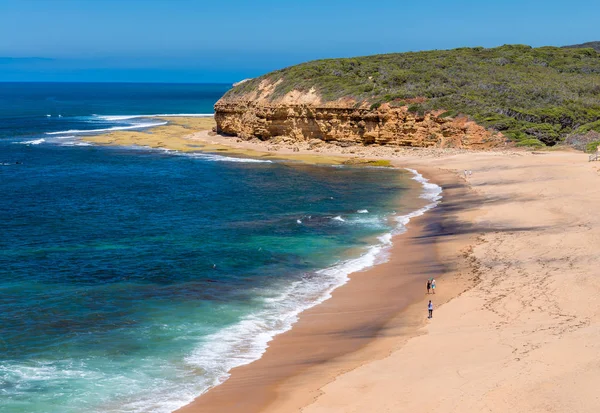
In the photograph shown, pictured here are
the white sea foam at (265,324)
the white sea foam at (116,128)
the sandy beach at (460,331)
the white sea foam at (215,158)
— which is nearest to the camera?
the sandy beach at (460,331)

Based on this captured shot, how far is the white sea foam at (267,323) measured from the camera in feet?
62.3

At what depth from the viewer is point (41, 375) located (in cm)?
1803

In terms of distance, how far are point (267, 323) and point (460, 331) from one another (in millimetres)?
6759

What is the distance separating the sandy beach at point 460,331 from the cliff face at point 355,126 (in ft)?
91.2

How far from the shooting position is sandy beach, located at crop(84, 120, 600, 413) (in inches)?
582

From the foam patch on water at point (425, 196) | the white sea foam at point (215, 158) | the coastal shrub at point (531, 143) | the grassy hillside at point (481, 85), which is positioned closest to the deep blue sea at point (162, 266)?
the foam patch on water at point (425, 196)

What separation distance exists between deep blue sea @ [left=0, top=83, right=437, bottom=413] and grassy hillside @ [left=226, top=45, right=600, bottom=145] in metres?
14.6

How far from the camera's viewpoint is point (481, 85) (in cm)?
7588

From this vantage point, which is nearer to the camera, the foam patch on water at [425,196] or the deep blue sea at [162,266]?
the deep blue sea at [162,266]

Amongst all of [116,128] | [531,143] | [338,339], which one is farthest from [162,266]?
[116,128]

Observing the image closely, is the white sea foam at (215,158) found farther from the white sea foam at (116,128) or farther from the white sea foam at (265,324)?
the white sea foam at (265,324)

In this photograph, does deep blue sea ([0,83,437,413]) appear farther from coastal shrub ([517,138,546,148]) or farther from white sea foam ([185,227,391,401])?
coastal shrub ([517,138,546,148])

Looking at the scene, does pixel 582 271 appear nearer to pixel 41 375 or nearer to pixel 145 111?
pixel 41 375

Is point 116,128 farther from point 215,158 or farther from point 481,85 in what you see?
point 481,85
